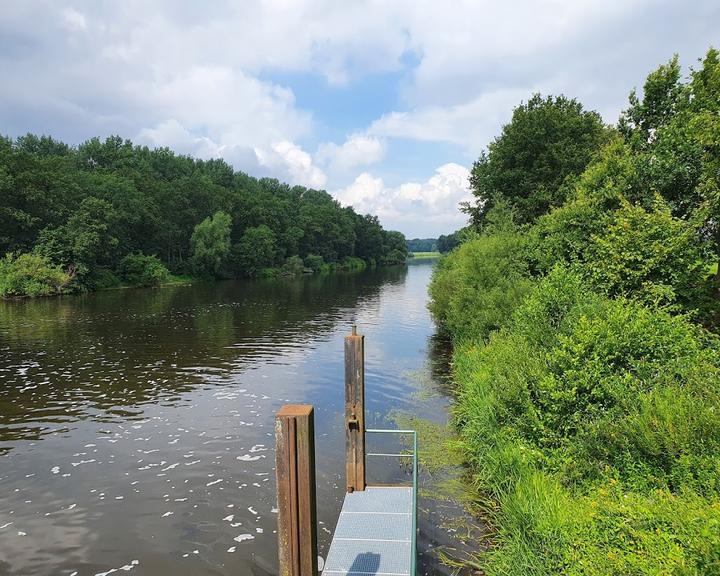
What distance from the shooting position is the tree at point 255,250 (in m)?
87.9

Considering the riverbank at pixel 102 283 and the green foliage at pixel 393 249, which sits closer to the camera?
the riverbank at pixel 102 283

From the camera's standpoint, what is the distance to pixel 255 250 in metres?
89.9

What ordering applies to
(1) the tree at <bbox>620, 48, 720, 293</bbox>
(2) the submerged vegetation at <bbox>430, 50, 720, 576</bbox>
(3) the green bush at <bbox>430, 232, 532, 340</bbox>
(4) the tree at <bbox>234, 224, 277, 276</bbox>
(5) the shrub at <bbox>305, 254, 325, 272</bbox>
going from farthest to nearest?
(5) the shrub at <bbox>305, 254, 325, 272</bbox> → (4) the tree at <bbox>234, 224, 277, 276</bbox> → (3) the green bush at <bbox>430, 232, 532, 340</bbox> → (1) the tree at <bbox>620, 48, 720, 293</bbox> → (2) the submerged vegetation at <bbox>430, 50, 720, 576</bbox>

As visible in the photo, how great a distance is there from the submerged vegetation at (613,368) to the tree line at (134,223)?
5233 centimetres

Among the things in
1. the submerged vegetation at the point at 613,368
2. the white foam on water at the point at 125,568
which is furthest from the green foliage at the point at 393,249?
the white foam on water at the point at 125,568

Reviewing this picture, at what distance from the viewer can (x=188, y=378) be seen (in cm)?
2053

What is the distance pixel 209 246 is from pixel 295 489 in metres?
79.2

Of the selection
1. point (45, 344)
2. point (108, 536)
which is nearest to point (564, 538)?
point (108, 536)

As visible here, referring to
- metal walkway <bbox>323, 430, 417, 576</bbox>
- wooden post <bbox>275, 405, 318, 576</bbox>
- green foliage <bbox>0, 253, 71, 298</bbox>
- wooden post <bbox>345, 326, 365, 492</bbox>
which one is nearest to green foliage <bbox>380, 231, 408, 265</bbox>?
green foliage <bbox>0, 253, 71, 298</bbox>

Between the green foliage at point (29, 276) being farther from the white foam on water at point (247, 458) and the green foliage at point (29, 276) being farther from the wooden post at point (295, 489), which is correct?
the wooden post at point (295, 489)

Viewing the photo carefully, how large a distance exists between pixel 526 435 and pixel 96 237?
60507 millimetres

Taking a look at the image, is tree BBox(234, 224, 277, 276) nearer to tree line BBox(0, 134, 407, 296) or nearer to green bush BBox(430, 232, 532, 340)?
tree line BBox(0, 134, 407, 296)

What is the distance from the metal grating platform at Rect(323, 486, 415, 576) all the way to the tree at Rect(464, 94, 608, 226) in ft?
102

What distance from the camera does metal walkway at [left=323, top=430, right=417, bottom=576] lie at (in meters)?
7.45
